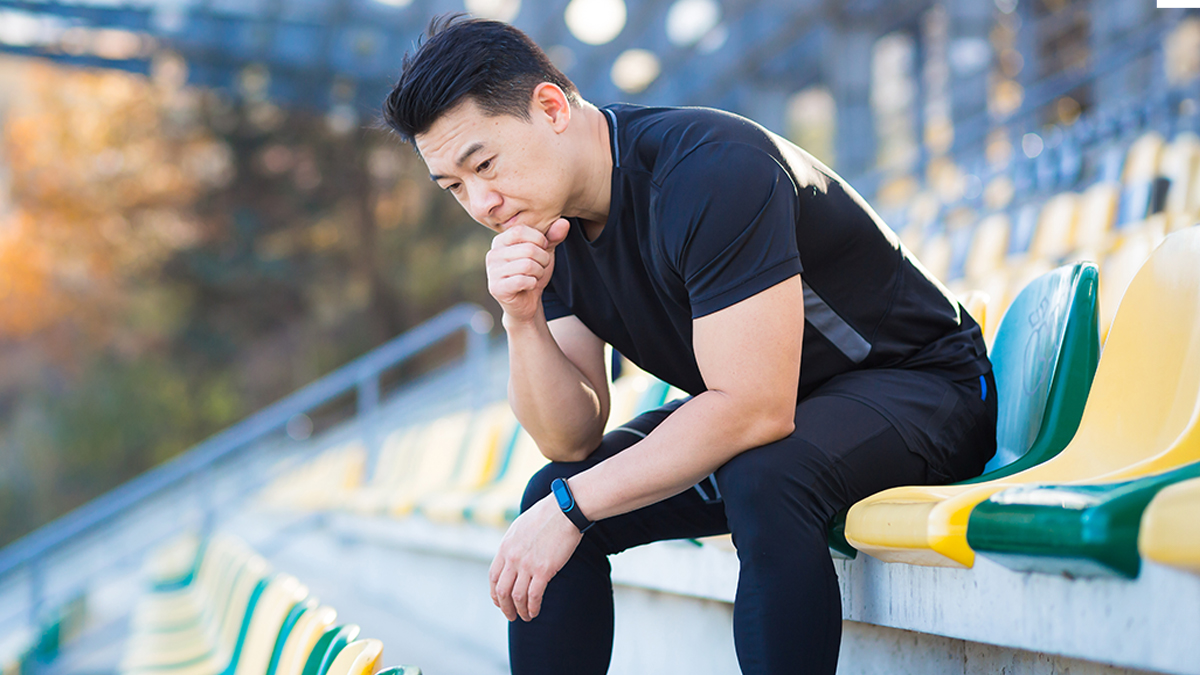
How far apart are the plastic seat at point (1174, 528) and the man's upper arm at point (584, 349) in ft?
2.71

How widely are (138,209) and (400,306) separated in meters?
4.21

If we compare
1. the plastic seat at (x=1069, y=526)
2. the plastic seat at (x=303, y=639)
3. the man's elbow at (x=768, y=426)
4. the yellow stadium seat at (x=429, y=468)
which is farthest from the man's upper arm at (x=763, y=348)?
the yellow stadium seat at (x=429, y=468)

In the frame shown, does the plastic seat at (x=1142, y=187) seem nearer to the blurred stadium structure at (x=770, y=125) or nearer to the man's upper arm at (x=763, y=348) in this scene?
the blurred stadium structure at (x=770, y=125)

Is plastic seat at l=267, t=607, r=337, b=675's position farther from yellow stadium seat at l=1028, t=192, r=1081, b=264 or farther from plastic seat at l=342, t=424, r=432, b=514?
yellow stadium seat at l=1028, t=192, r=1081, b=264

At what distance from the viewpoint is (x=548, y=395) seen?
130 cm

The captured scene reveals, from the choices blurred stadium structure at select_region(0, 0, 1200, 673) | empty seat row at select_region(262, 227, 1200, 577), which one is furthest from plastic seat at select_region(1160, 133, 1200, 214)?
empty seat row at select_region(262, 227, 1200, 577)

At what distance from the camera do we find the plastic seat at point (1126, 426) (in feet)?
3.02

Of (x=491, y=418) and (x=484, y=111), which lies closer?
(x=484, y=111)

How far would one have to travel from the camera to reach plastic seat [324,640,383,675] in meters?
1.05

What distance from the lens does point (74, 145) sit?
15.2 meters

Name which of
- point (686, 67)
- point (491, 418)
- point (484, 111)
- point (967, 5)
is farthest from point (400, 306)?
point (484, 111)

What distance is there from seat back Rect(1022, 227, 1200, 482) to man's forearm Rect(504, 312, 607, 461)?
0.55m

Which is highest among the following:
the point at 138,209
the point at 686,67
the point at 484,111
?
the point at 138,209

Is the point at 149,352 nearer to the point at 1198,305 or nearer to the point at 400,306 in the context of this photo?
the point at 400,306
